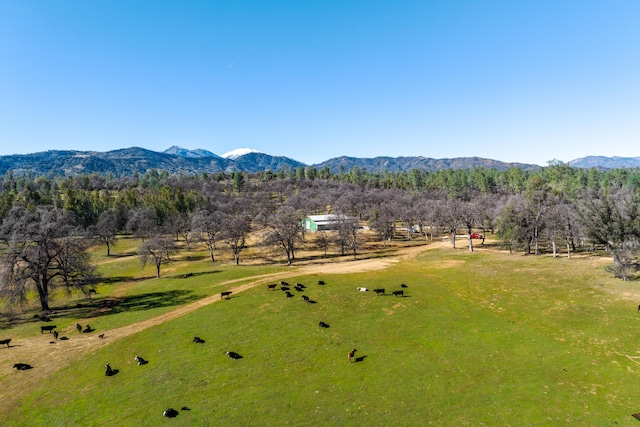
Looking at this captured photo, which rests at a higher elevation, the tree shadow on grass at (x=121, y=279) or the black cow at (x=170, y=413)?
the tree shadow on grass at (x=121, y=279)

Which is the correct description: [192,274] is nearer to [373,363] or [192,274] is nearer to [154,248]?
[154,248]

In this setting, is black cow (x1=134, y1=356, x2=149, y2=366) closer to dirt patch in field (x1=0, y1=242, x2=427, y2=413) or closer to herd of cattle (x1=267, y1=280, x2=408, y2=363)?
dirt patch in field (x1=0, y1=242, x2=427, y2=413)

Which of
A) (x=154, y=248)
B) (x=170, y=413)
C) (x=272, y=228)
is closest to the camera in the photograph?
(x=170, y=413)

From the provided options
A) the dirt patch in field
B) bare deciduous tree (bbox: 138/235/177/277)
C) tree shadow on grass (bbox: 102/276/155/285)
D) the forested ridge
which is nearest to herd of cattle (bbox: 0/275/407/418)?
the dirt patch in field

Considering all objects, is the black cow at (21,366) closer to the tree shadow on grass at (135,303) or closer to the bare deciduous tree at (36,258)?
the tree shadow on grass at (135,303)

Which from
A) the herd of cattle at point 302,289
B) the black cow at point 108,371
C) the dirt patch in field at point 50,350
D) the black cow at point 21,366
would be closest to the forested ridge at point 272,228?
the dirt patch in field at point 50,350

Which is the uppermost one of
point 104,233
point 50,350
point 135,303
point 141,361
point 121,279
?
point 104,233

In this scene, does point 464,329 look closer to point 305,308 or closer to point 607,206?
point 305,308

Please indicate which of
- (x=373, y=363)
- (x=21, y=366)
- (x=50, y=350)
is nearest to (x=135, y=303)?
(x=50, y=350)
